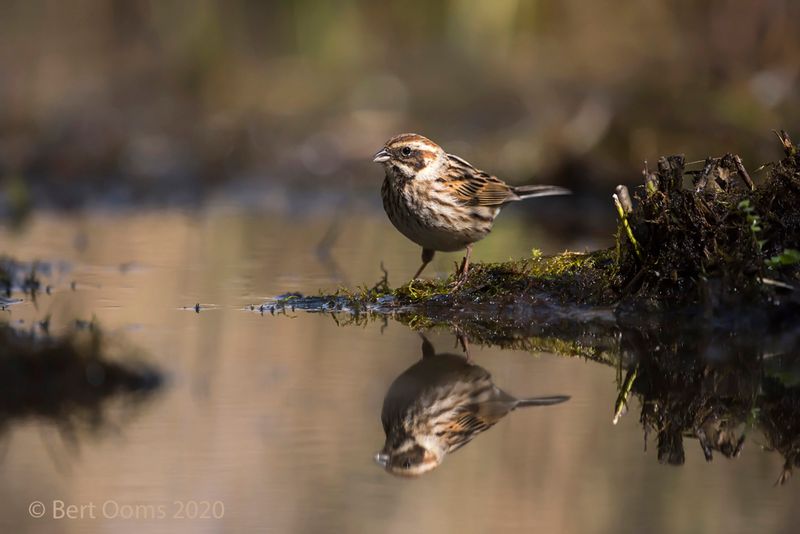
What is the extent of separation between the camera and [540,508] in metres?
5.39

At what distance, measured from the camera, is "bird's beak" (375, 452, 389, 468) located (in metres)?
5.93

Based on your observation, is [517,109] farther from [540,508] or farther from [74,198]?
[540,508]

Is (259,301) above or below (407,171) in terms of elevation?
below

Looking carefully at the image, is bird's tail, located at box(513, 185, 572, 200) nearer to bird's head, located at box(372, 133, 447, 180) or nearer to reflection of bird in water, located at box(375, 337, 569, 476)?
bird's head, located at box(372, 133, 447, 180)

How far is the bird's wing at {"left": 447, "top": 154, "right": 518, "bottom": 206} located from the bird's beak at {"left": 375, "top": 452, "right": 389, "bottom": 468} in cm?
361

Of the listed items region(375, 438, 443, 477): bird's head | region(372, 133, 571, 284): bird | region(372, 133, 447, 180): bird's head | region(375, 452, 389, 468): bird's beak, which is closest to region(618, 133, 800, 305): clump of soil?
region(372, 133, 571, 284): bird

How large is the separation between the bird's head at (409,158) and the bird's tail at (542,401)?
9.56ft

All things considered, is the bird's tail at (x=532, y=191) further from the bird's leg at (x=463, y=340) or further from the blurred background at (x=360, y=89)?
the blurred background at (x=360, y=89)

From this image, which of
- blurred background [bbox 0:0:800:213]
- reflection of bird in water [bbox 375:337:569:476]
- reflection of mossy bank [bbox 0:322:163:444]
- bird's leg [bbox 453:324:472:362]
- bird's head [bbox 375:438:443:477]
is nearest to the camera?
bird's head [bbox 375:438:443:477]

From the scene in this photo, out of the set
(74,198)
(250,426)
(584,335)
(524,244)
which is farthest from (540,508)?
(74,198)

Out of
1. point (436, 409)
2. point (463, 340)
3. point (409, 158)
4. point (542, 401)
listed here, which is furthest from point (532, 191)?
point (436, 409)

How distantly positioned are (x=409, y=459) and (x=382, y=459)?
5.1 inches

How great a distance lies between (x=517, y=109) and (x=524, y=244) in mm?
6371

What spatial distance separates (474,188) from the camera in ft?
31.8
